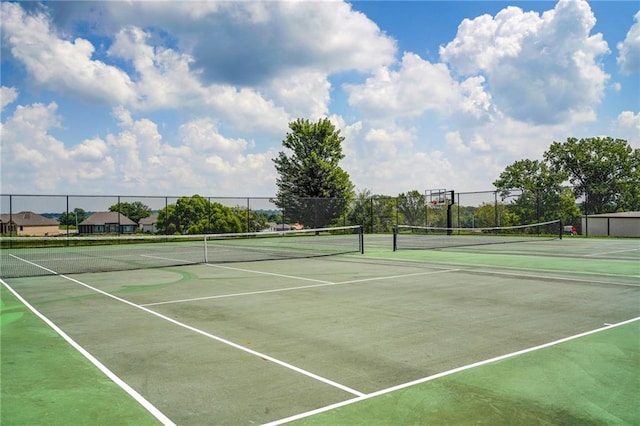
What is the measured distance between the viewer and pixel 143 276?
47.6 feet

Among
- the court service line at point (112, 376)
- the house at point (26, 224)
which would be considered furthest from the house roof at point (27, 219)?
the court service line at point (112, 376)

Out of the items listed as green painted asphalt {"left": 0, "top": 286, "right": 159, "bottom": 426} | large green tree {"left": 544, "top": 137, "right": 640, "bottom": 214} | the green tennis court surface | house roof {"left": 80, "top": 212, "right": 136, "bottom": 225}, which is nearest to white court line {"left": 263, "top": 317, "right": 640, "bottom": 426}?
the green tennis court surface

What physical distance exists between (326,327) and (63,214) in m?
27.9

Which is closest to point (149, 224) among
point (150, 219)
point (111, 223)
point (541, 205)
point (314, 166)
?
point (150, 219)

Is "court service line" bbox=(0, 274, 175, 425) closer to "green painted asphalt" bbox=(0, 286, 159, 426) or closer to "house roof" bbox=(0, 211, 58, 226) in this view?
"green painted asphalt" bbox=(0, 286, 159, 426)

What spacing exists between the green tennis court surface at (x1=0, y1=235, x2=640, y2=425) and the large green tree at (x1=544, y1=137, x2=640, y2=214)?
4327 centimetres

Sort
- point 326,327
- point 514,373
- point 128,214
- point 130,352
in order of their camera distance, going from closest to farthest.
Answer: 1. point 514,373
2. point 130,352
3. point 326,327
4. point 128,214

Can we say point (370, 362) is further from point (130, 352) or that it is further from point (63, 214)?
point (63, 214)

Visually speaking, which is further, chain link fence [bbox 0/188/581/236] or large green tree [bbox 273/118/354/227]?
large green tree [bbox 273/118/354/227]

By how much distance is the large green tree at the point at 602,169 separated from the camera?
4938 cm

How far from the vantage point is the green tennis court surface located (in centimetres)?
443

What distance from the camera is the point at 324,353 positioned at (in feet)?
20.5

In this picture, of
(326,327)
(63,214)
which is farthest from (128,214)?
(326,327)

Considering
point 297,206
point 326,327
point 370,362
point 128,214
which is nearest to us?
point 370,362
